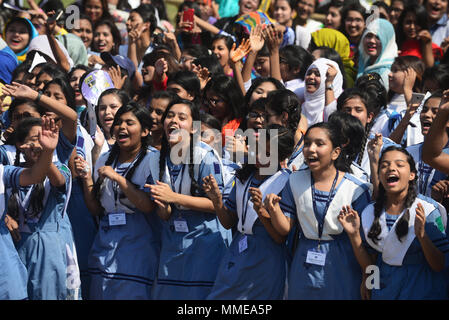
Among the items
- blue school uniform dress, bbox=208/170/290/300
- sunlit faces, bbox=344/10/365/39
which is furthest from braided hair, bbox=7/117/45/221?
sunlit faces, bbox=344/10/365/39

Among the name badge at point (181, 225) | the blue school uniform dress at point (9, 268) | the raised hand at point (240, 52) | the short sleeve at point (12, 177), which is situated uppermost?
the raised hand at point (240, 52)

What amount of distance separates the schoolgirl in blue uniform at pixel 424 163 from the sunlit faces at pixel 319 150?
79cm

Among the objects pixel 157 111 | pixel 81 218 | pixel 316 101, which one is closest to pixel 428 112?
pixel 316 101

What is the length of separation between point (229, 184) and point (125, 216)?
745 millimetres

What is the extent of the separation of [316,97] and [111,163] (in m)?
1.84

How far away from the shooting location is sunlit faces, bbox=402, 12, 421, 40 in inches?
327

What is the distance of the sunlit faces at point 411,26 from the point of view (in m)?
8.30

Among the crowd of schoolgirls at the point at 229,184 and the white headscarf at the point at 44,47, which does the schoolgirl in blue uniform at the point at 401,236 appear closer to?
the crowd of schoolgirls at the point at 229,184

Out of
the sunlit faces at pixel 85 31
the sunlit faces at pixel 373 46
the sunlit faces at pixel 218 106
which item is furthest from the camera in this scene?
the sunlit faces at pixel 85 31

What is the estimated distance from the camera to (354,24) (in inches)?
335

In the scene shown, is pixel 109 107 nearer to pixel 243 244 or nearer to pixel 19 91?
pixel 19 91

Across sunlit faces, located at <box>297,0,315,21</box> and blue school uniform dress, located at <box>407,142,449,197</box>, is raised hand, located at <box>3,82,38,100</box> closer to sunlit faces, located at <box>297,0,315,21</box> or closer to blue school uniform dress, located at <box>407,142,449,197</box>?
blue school uniform dress, located at <box>407,142,449,197</box>

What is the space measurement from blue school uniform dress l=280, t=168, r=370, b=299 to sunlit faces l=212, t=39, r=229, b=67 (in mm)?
2910

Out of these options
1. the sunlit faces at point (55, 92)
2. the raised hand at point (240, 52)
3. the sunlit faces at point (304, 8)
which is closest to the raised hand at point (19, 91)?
the sunlit faces at point (55, 92)
